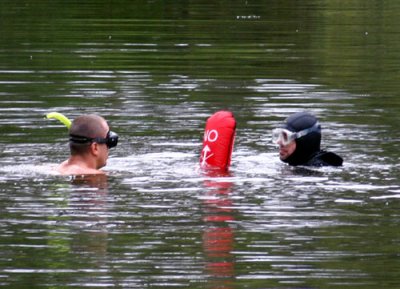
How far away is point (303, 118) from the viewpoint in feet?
44.3

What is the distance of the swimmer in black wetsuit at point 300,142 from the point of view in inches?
527

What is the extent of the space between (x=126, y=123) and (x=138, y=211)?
5.25 m

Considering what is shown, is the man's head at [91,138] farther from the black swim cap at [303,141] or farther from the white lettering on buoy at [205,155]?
the black swim cap at [303,141]

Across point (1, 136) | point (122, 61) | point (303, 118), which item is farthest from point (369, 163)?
point (122, 61)

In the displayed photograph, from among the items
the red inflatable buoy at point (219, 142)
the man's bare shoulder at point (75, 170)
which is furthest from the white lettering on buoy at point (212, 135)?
the man's bare shoulder at point (75, 170)

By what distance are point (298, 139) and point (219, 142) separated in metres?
0.82

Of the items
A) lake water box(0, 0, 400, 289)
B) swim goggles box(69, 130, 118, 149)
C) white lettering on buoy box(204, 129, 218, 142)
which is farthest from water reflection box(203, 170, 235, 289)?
swim goggles box(69, 130, 118, 149)

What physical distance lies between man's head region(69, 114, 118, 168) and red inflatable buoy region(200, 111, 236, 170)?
0.85 meters

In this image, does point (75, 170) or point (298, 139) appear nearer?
point (75, 170)

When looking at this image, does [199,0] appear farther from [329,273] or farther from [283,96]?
[329,273]

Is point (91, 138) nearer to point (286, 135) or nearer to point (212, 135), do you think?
point (212, 135)

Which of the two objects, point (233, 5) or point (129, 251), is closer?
point (129, 251)

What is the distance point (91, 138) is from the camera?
1277 centimetres

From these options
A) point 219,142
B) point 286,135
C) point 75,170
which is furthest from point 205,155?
point 75,170
